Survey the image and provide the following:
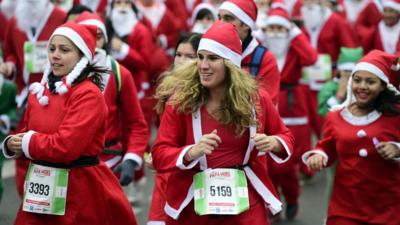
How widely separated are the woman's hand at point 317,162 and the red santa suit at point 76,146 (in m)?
1.33

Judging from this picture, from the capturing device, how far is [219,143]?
5.47 metres

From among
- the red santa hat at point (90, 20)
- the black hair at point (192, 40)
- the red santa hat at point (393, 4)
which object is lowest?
the black hair at point (192, 40)

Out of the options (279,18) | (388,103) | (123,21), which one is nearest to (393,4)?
(279,18)

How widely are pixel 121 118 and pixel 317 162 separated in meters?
1.67

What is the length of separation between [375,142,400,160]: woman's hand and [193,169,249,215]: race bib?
46.7 inches

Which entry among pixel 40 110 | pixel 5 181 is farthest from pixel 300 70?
pixel 40 110

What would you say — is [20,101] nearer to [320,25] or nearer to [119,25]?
[119,25]

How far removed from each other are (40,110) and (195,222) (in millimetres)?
1173

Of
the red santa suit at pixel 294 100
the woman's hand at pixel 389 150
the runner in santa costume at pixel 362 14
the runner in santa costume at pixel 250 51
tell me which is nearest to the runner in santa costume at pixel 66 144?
the runner in santa costume at pixel 250 51

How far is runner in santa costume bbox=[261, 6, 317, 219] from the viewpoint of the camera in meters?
9.29

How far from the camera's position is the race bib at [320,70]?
35.0ft

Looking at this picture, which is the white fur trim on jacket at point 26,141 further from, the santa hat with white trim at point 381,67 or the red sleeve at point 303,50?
the red sleeve at point 303,50

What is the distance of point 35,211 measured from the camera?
18.5 ft

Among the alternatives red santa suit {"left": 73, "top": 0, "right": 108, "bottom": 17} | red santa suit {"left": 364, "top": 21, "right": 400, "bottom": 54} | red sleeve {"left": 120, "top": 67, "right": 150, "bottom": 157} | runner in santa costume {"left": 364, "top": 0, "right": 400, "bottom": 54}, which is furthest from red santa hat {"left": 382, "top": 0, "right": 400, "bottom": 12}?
red sleeve {"left": 120, "top": 67, "right": 150, "bottom": 157}
